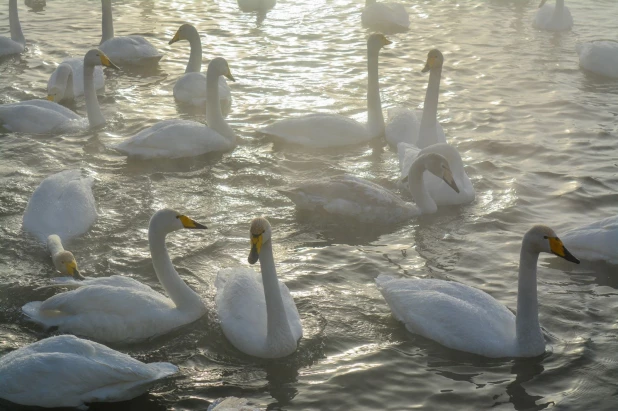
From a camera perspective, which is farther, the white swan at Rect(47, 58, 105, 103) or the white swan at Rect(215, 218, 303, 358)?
the white swan at Rect(47, 58, 105, 103)

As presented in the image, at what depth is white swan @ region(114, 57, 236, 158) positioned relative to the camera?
11117mm

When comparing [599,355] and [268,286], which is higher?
[268,286]

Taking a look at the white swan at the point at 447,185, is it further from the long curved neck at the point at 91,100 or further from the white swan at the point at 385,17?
the white swan at the point at 385,17

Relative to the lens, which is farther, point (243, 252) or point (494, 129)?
point (494, 129)

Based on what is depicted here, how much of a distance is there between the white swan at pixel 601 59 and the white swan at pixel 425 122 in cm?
412

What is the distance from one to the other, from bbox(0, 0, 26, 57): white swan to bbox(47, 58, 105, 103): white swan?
6.53 ft

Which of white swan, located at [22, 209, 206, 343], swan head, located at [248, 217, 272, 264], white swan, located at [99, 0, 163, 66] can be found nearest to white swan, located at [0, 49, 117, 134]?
white swan, located at [99, 0, 163, 66]

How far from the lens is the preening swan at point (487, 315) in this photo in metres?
6.95

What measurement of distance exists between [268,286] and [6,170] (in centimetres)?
510

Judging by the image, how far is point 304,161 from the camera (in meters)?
11.5

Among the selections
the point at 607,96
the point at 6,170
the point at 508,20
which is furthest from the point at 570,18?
the point at 6,170

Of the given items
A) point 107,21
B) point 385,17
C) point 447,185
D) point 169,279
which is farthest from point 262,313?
point 385,17

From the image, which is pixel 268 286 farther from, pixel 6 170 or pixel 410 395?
pixel 6 170

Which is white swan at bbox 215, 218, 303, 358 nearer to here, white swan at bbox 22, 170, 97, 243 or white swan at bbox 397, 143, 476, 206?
white swan at bbox 22, 170, 97, 243
